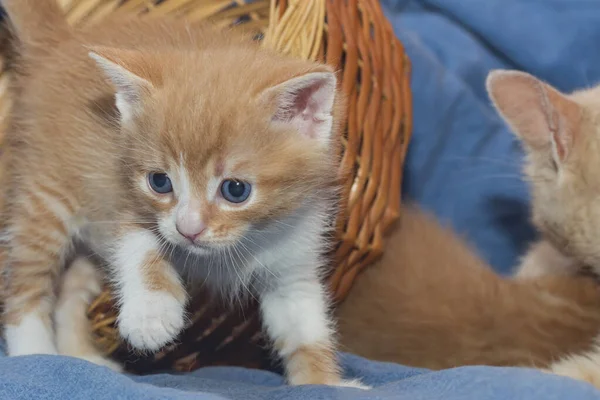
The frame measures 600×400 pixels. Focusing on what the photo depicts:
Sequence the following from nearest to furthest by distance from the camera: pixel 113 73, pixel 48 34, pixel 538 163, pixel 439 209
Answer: pixel 113 73, pixel 48 34, pixel 538 163, pixel 439 209

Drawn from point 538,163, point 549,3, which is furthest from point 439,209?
point 549,3

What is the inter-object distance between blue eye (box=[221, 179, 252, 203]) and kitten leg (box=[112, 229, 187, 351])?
0.68 feet

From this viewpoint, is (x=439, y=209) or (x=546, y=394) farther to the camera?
(x=439, y=209)

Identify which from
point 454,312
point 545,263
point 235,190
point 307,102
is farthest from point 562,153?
point 235,190

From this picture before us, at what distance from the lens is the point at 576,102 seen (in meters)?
1.57

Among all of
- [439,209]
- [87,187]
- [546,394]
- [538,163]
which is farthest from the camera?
[439,209]

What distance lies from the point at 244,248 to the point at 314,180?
0.18 metres

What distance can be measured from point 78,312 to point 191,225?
1.64ft

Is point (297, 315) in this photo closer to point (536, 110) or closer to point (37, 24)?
point (536, 110)

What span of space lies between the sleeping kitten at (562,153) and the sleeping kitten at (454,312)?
10 cm

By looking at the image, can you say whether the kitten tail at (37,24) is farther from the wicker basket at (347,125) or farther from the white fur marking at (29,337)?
the white fur marking at (29,337)

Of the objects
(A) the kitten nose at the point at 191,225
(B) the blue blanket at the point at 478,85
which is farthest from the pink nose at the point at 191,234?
(B) the blue blanket at the point at 478,85

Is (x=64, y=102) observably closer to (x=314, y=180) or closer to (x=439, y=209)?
(x=314, y=180)

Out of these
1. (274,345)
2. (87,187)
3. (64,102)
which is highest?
(64,102)
